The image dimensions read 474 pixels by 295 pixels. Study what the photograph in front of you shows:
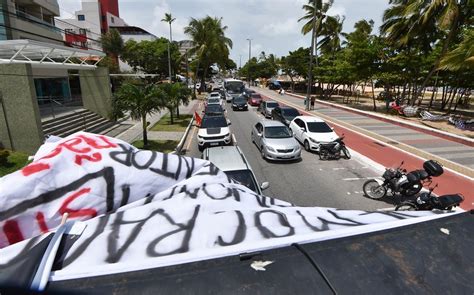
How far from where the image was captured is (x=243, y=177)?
26.2 ft

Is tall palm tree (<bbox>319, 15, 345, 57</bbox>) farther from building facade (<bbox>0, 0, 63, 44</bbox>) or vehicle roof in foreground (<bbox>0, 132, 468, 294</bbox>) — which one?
vehicle roof in foreground (<bbox>0, 132, 468, 294</bbox>)

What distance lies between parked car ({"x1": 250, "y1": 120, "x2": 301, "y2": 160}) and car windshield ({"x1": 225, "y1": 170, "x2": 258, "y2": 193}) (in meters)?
4.69

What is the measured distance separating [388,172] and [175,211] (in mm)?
8556

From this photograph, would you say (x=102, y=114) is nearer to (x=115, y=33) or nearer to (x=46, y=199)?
(x=46, y=199)

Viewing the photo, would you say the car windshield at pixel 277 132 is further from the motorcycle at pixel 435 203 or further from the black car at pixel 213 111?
the black car at pixel 213 111

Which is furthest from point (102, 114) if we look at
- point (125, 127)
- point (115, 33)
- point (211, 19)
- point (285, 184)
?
point (115, 33)

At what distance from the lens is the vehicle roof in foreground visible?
1688 mm

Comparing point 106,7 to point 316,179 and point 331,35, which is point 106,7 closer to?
point 331,35

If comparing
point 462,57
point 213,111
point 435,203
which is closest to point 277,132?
point 435,203

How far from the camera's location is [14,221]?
2023 mm

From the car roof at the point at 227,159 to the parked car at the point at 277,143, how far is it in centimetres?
325

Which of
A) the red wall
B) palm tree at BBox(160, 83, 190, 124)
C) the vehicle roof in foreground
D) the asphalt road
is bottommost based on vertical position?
the asphalt road

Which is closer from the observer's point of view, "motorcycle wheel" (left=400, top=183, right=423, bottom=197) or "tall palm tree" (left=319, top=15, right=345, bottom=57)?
"motorcycle wheel" (left=400, top=183, right=423, bottom=197)

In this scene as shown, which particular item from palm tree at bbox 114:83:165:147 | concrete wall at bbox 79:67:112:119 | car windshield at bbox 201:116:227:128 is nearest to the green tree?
concrete wall at bbox 79:67:112:119
